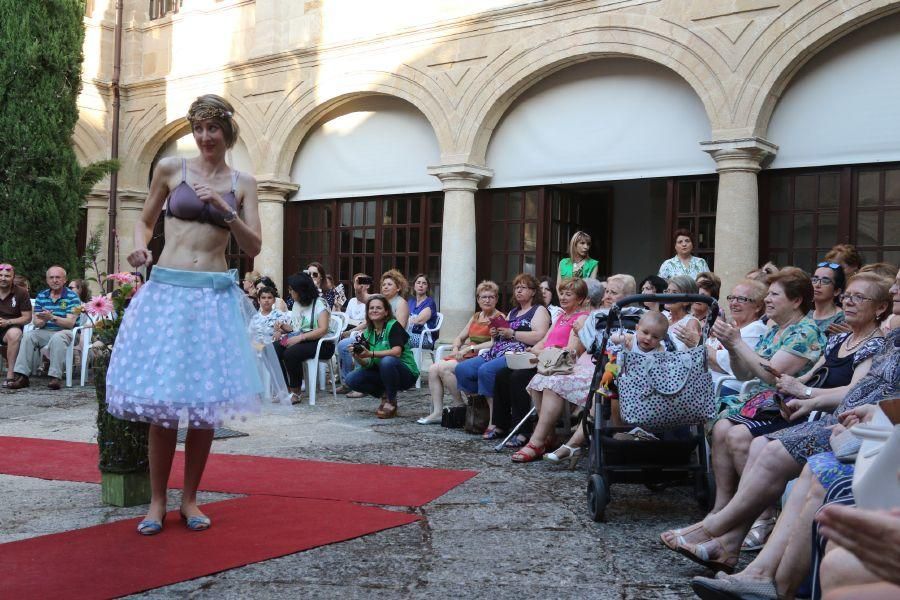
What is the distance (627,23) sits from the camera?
34.2ft

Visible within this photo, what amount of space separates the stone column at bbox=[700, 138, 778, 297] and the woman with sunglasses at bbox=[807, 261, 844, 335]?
4.85m

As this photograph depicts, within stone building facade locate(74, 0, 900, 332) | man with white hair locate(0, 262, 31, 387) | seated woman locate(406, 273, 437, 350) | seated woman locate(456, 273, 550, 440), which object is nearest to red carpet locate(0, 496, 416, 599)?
seated woman locate(456, 273, 550, 440)

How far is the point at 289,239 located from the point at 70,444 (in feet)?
28.5

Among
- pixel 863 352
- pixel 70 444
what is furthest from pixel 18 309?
pixel 863 352

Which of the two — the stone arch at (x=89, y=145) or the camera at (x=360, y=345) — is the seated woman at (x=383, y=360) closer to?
the camera at (x=360, y=345)

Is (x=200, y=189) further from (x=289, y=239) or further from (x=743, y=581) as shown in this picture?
(x=289, y=239)

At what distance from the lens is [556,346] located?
657 cm

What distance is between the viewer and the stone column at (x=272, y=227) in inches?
560

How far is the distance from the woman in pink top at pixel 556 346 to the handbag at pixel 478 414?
2.00 ft

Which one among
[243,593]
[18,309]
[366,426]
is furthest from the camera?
[18,309]

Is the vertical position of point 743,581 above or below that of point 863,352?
below

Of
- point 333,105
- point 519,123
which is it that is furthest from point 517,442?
point 333,105

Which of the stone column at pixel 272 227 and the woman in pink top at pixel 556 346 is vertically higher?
the stone column at pixel 272 227

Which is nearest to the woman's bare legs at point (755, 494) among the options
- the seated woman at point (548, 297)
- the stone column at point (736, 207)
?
the seated woman at point (548, 297)
